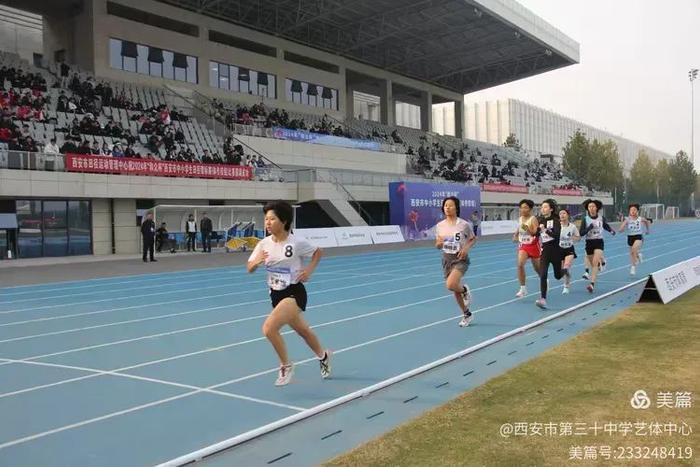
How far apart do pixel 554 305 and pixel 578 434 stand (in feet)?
22.7

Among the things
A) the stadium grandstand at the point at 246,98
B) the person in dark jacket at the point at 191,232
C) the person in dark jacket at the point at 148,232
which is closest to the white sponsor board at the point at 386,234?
the stadium grandstand at the point at 246,98

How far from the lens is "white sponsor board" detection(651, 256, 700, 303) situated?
10844 mm

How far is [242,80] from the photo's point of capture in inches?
1725

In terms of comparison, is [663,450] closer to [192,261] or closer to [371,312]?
[371,312]

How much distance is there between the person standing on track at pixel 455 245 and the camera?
30.1ft

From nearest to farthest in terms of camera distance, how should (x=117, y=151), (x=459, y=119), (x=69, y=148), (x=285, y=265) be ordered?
(x=285, y=265) < (x=69, y=148) < (x=117, y=151) < (x=459, y=119)

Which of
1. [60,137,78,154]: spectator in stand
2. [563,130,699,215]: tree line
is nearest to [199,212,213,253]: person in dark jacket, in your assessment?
[60,137,78,154]: spectator in stand

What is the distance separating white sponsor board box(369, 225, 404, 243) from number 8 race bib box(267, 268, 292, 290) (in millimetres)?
26445

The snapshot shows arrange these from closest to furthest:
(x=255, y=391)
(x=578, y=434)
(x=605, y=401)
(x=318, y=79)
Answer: (x=578, y=434) < (x=605, y=401) < (x=255, y=391) < (x=318, y=79)

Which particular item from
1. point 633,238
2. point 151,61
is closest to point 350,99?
point 151,61

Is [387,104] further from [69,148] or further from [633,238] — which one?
[633,238]

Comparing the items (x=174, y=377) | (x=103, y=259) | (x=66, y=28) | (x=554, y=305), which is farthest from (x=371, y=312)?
(x=66, y=28)

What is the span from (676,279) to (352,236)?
2053 cm

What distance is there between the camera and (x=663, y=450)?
13.6ft
